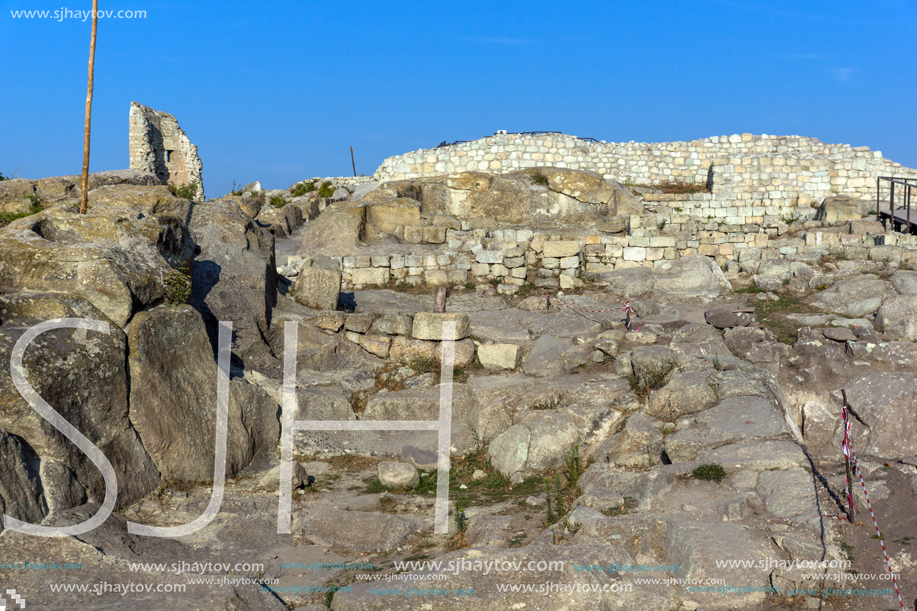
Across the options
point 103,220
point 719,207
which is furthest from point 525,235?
point 103,220

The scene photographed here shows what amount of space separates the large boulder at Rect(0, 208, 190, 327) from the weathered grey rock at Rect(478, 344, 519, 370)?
15.4ft

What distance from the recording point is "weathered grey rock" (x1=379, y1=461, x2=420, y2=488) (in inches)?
298

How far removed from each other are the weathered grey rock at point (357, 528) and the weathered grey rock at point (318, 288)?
568cm

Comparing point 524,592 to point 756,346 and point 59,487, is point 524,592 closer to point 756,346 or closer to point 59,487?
point 59,487

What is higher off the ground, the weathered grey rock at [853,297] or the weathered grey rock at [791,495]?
the weathered grey rock at [853,297]

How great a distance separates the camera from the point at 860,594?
4.66 metres

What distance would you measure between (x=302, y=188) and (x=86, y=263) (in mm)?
18914

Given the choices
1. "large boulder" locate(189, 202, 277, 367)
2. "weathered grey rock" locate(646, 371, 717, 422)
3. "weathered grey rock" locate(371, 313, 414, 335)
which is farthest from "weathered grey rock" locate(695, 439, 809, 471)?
"large boulder" locate(189, 202, 277, 367)

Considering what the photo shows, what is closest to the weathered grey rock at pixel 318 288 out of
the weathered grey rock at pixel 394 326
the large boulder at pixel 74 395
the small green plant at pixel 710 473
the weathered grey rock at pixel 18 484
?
the weathered grey rock at pixel 394 326

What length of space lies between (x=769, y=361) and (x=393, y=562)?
6.15 metres

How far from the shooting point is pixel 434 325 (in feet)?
36.2

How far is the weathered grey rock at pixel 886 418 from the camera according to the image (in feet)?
25.5

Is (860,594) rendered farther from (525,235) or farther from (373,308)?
(525,235)

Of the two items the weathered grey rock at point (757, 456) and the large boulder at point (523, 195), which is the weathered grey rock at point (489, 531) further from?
the large boulder at point (523, 195)
